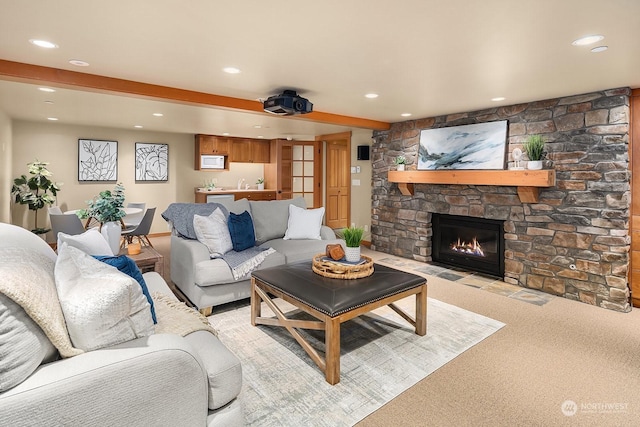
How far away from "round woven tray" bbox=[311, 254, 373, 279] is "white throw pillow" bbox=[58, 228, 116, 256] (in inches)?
58.9

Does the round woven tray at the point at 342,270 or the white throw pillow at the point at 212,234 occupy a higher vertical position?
the white throw pillow at the point at 212,234

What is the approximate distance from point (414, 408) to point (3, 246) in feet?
6.97

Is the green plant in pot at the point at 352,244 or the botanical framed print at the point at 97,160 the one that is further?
the botanical framed print at the point at 97,160

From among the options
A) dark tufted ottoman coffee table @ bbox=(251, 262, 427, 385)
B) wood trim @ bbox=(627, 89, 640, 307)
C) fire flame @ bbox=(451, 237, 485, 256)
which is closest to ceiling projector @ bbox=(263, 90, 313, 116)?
dark tufted ottoman coffee table @ bbox=(251, 262, 427, 385)

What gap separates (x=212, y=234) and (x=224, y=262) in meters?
0.36

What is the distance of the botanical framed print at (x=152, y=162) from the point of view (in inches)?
278

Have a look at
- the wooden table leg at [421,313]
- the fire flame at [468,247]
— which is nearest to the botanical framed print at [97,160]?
the fire flame at [468,247]

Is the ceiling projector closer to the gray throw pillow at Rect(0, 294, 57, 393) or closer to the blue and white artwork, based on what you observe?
the blue and white artwork

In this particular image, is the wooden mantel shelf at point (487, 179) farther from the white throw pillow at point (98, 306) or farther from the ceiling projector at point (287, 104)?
the white throw pillow at point (98, 306)

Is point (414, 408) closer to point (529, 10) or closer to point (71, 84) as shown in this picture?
point (529, 10)

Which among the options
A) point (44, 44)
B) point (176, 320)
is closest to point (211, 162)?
point (44, 44)

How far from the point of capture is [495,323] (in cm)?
315

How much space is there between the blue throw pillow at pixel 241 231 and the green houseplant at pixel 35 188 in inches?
154

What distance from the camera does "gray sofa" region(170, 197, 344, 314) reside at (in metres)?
3.20
